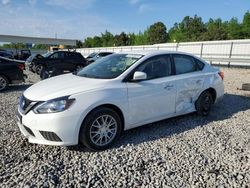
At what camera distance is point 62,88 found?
4.24 m

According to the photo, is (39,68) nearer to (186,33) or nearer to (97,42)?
(186,33)

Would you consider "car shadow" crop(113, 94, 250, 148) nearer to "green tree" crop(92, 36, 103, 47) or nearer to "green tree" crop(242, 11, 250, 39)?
"green tree" crop(242, 11, 250, 39)

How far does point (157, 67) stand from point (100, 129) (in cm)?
176

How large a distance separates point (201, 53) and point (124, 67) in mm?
27959

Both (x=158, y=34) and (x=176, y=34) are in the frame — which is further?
(x=158, y=34)

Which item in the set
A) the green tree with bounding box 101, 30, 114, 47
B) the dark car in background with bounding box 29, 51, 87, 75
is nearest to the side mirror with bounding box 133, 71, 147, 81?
the dark car in background with bounding box 29, 51, 87, 75

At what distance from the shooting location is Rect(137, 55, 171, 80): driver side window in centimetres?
502

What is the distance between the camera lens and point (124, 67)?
16.0 ft

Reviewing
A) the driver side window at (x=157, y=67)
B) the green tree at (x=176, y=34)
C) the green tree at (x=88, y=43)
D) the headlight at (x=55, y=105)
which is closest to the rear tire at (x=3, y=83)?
the headlight at (x=55, y=105)

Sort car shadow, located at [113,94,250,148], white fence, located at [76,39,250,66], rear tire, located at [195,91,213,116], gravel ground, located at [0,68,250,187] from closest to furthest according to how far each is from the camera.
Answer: gravel ground, located at [0,68,250,187] → car shadow, located at [113,94,250,148] → rear tire, located at [195,91,213,116] → white fence, located at [76,39,250,66]

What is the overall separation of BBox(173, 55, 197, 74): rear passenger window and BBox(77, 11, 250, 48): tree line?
52.6m

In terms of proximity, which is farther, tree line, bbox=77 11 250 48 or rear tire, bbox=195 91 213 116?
tree line, bbox=77 11 250 48

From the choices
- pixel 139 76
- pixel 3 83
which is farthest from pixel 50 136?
pixel 3 83

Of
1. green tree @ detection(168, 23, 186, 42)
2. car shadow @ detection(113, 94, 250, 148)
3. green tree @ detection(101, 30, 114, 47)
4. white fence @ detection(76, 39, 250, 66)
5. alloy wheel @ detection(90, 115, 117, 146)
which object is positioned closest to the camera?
alloy wheel @ detection(90, 115, 117, 146)
